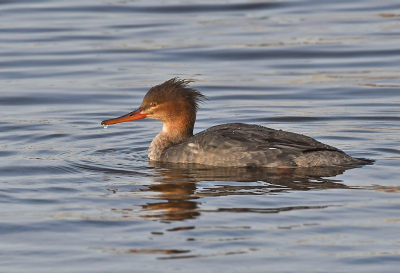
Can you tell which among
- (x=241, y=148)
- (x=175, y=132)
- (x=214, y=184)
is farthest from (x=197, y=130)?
(x=214, y=184)

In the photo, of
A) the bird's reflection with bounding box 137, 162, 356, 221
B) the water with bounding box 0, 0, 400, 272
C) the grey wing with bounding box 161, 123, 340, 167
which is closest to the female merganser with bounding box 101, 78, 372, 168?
the grey wing with bounding box 161, 123, 340, 167

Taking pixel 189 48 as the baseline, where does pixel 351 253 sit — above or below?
below

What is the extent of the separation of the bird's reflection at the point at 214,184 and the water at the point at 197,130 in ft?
0.10

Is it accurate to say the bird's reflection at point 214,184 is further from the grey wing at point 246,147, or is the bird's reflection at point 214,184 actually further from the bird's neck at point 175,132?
the bird's neck at point 175,132

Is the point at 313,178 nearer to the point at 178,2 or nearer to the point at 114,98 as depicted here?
the point at 114,98

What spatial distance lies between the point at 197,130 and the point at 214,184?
3.12 metres

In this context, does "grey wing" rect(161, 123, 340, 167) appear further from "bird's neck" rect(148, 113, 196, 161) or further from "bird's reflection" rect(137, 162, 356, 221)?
"bird's neck" rect(148, 113, 196, 161)

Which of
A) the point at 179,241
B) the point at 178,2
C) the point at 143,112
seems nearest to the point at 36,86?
the point at 143,112

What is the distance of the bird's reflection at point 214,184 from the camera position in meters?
7.12

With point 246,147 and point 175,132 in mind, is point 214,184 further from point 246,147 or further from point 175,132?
point 175,132

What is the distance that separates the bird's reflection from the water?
0.10ft

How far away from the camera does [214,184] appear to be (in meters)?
8.02

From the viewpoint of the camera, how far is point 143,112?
31.8 feet

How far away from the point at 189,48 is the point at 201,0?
3.73 metres
